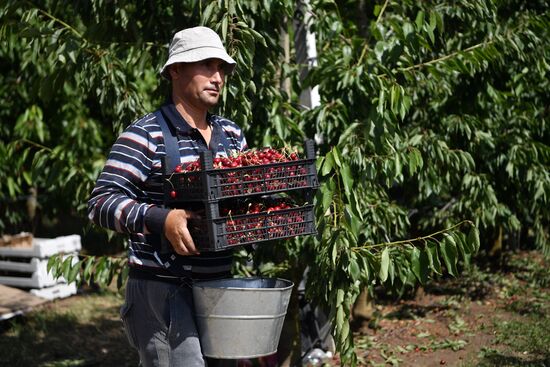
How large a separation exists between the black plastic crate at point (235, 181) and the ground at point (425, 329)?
8.64 ft

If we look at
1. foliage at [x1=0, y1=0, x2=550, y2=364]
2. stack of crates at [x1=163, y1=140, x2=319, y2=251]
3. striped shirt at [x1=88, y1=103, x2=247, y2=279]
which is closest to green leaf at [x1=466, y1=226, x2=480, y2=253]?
foliage at [x1=0, y1=0, x2=550, y2=364]

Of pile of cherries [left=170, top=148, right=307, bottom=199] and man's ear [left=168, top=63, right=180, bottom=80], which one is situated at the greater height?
man's ear [left=168, top=63, right=180, bottom=80]

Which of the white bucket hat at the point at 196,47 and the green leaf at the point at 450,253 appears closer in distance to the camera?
the white bucket hat at the point at 196,47

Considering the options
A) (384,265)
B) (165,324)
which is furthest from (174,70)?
(384,265)

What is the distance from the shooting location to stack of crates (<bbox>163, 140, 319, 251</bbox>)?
9.01 feet

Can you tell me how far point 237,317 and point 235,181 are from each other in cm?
47

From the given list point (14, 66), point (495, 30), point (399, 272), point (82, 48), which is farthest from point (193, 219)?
point (14, 66)

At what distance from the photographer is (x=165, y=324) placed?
3021 millimetres

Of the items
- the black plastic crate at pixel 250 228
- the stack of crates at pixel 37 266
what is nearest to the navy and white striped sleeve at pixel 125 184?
the black plastic crate at pixel 250 228

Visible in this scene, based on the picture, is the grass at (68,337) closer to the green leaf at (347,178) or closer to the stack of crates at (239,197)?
the green leaf at (347,178)

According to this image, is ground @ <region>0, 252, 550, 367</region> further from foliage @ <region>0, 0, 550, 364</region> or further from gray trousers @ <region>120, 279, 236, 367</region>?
gray trousers @ <region>120, 279, 236, 367</region>

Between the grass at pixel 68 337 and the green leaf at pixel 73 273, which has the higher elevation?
the green leaf at pixel 73 273

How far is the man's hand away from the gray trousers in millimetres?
285

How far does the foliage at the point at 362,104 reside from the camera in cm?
386
